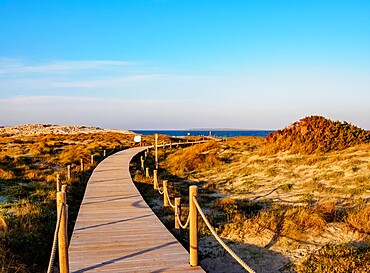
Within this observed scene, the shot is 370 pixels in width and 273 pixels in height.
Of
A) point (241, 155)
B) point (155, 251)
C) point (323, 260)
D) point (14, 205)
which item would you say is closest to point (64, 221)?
point (155, 251)

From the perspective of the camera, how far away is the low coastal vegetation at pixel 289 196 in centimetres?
681

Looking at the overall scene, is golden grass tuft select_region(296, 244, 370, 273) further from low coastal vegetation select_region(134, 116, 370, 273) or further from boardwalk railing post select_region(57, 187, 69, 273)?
boardwalk railing post select_region(57, 187, 69, 273)

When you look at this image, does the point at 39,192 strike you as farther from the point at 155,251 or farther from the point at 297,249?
the point at 297,249

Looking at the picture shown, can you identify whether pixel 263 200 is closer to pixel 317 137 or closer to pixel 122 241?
pixel 122 241

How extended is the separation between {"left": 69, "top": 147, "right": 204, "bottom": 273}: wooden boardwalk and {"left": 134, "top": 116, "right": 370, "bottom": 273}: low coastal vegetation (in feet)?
2.92

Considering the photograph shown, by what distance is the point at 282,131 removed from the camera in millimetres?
20078

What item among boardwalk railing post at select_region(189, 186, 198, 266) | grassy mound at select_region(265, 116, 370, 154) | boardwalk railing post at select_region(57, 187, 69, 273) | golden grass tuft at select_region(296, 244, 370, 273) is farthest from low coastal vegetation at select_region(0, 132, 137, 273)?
grassy mound at select_region(265, 116, 370, 154)

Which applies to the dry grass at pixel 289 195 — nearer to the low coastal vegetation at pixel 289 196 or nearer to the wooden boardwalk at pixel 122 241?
the low coastal vegetation at pixel 289 196

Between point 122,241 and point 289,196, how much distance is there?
7253 millimetres

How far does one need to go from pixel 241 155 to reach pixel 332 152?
575 cm

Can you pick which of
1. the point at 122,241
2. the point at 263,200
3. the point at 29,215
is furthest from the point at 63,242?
the point at 263,200

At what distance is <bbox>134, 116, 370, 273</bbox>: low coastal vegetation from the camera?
22.3 ft

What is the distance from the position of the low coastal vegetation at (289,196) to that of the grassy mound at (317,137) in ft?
0.15

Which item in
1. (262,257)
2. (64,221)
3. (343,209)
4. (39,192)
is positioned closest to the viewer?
(64,221)
